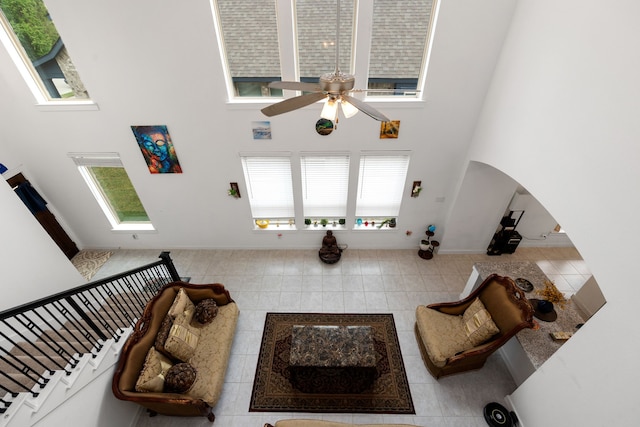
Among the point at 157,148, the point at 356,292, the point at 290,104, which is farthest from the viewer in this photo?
the point at 356,292

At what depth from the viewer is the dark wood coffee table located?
12.8 feet

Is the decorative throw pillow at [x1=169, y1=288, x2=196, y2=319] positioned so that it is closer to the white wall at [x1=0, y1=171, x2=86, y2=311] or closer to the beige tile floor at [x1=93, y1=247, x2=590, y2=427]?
the beige tile floor at [x1=93, y1=247, x2=590, y2=427]

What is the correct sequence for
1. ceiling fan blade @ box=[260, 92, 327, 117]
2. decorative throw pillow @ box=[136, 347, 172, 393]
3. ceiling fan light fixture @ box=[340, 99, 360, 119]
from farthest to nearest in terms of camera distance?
decorative throw pillow @ box=[136, 347, 172, 393] → ceiling fan light fixture @ box=[340, 99, 360, 119] → ceiling fan blade @ box=[260, 92, 327, 117]

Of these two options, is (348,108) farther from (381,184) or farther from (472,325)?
(472,325)

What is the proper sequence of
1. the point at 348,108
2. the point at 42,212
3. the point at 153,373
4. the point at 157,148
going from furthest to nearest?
the point at 42,212
the point at 157,148
the point at 153,373
the point at 348,108

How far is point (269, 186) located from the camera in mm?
6090

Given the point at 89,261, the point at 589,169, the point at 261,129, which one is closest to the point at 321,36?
the point at 261,129

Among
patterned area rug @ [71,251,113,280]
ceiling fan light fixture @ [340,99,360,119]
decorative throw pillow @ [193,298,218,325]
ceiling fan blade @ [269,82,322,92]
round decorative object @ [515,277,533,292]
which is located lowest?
patterned area rug @ [71,251,113,280]

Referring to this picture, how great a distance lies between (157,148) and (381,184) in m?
4.61

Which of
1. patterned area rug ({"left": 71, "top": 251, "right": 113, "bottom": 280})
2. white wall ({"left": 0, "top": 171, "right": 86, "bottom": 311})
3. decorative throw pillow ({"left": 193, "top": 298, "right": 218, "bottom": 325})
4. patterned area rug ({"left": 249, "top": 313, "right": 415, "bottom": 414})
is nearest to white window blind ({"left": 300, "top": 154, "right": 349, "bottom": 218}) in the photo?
patterned area rug ({"left": 249, "top": 313, "right": 415, "bottom": 414})

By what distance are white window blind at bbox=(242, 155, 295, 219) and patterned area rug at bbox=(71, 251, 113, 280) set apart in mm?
Answer: 3894

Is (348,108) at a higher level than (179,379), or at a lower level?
higher

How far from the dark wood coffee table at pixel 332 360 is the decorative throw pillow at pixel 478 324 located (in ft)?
4.95

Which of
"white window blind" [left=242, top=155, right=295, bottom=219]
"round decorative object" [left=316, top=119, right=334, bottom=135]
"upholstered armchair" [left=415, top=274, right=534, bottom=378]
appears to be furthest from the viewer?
"white window blind" [left=242, top=155, right=295, bottom=219]
